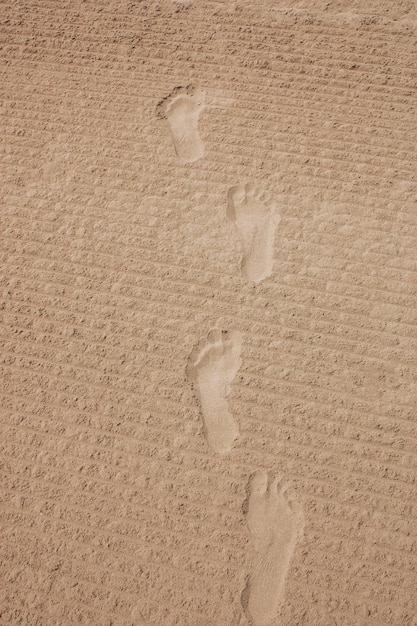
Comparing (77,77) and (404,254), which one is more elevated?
(77,77)

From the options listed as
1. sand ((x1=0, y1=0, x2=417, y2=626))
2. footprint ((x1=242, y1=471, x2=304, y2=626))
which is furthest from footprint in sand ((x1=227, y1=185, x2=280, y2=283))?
footprint ((x1=242, y1=471, x2=304, y2=626))

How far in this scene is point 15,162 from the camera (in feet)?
5.49

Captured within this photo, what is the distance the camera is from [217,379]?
139cm

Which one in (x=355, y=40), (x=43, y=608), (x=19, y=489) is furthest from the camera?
(x=355, y=40)

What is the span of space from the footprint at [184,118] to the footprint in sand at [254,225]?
0.64ft

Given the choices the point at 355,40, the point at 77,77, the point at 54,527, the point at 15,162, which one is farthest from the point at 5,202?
the point at 355,40

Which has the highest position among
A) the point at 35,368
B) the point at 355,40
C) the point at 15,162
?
the point at 355,40

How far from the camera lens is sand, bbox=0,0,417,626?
4.08 feet

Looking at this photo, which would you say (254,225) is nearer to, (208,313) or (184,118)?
(208,313)

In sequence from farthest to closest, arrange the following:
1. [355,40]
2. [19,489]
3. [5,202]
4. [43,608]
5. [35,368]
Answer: [355,40] < [5,202] < [35,368] < [19,489] < [43,608]

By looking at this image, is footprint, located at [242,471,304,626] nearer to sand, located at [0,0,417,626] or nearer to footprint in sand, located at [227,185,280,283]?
sand, located at [0,0,417,626]

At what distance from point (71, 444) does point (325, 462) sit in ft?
2.17

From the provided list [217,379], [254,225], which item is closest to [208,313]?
[217,379]

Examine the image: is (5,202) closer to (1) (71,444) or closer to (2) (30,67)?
(2) (30,67)
